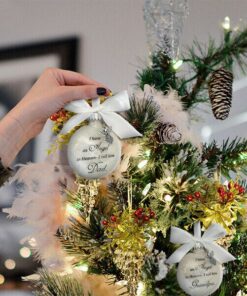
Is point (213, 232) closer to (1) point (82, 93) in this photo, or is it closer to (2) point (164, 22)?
(1) point (82, 93)

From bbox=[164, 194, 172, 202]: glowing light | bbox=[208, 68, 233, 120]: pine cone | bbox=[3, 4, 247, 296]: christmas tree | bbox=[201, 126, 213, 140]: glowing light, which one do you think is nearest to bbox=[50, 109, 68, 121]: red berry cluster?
bbox=[3, 4, 247, 296]: christmas tree

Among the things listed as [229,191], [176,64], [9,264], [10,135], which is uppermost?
[176,64]

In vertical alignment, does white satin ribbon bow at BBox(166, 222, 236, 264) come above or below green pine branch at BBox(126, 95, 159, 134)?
below

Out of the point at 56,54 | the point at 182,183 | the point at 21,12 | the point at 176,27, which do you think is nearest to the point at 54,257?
the point at 182,183

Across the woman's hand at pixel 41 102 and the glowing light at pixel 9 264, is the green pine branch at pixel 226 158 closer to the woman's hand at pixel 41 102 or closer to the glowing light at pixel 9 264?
the woman's hand at pixel 41 102

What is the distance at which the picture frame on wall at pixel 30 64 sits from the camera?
152 cm

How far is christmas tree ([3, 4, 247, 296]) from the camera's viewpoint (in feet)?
2.51

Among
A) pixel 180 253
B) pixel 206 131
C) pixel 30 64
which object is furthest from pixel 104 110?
pixel 30 64

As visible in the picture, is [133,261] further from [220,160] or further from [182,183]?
[220,160]

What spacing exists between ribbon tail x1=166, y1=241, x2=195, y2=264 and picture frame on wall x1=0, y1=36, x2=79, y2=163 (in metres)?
0.86

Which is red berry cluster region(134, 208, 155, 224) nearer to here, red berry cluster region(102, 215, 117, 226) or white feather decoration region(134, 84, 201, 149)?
red berry cluster region(102, 215, 117, 226)

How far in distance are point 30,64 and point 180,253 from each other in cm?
93

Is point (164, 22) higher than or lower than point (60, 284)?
higher

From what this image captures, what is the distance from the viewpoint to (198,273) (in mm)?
786
